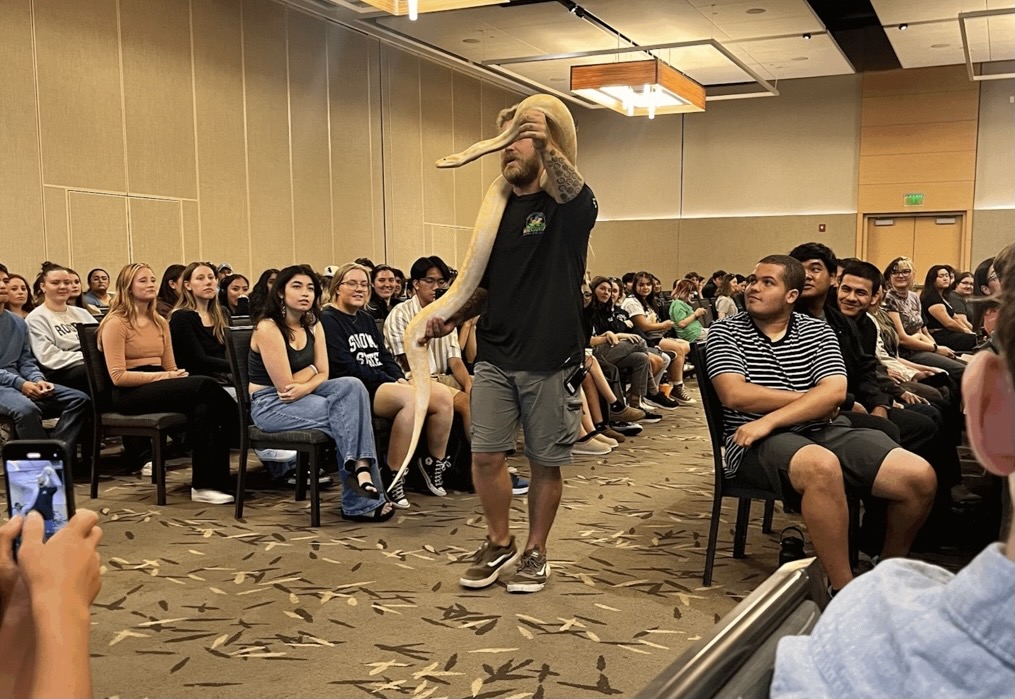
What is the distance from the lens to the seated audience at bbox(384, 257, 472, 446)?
5215 millimetres

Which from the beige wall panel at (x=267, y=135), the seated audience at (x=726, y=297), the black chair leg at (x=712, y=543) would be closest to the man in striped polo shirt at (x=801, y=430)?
the black chair leg at (x=712, y=543)

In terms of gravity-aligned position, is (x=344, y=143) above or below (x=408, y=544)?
above

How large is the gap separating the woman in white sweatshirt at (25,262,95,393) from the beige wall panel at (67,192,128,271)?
3416mm

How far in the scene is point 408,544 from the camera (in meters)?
3.96

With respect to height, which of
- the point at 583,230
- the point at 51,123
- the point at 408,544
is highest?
the point at 51,123

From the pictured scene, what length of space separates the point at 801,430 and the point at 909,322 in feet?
15.9

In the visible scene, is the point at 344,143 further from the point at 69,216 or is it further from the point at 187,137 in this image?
the point at 69,216

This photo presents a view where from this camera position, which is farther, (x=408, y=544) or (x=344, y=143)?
(x=344, y=143)

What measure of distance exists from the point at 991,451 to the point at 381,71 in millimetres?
12998

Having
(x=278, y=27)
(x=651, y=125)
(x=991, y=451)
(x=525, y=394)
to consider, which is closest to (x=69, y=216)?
(x=278, y=27)

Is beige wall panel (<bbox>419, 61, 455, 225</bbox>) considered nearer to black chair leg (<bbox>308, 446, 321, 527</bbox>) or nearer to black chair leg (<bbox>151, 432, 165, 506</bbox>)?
black chair leg (<bbox>151, 432, 165, 506</bbox>)

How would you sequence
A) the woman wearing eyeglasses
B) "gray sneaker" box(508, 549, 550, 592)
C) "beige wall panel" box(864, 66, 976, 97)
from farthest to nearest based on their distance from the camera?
"beige wall panel" box(864, 66, 976, 97)
the woman wearing eyeglasses
"gray sneaker" box(508, 549, 550, 592)

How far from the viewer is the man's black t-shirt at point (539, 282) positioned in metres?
3.28

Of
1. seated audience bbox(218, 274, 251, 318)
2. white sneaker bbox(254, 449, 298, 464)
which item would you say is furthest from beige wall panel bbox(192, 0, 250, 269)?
white sneaker bbox(254, 449, 298, 464)
